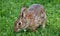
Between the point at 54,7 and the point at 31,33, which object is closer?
the point at 31,33

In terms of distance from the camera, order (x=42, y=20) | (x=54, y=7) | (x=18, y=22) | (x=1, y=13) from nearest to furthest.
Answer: (x=18, y=22) → (x=42, y=20) → (x=1, y=13) → (x=54, y=7)

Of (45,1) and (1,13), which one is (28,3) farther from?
(1,13)

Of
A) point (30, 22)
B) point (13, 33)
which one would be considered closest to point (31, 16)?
point (30, 22)

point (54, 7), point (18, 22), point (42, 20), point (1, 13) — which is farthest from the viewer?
point (54, 7)

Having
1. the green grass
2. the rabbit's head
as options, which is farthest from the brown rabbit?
the green grass

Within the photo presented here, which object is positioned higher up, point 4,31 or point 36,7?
point 36,7
